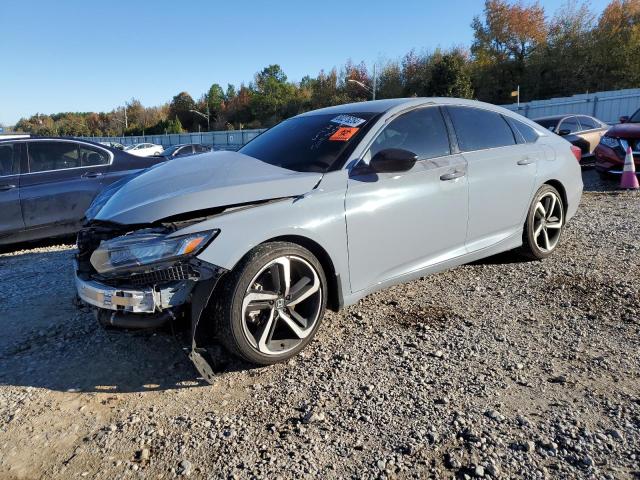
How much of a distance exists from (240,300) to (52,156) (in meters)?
4.59

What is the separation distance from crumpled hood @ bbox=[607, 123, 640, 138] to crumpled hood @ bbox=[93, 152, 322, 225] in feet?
26.6

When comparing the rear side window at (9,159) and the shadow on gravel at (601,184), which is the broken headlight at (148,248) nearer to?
the rear side window at (9,159)

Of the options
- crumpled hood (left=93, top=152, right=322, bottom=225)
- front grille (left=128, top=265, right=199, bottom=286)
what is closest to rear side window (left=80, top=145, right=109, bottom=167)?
crumpled hood (left=93, top=152, right=322, bottom=225)

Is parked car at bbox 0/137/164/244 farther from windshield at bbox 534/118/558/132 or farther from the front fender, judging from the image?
windshield at bbox 534/118/558/132

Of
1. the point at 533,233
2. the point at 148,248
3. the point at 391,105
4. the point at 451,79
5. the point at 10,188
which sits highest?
the point at 451,79

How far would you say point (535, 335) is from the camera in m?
3.31

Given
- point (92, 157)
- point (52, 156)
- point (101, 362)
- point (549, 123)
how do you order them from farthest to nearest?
point (549, 123) → point (92, 157) → point (52, 156) → point (101, 362)

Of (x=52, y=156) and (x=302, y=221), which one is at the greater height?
(x=52, y=156)

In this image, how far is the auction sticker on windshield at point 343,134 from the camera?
11.7 ft

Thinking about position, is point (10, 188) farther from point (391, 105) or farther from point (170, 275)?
point (391, 105)

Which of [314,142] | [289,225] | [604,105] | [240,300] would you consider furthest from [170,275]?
[604,105]

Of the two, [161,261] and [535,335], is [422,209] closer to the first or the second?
[535,335]

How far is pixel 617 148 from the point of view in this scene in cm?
902

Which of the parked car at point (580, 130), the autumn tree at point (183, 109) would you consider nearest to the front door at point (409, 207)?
the parked car at point (580, 130)
